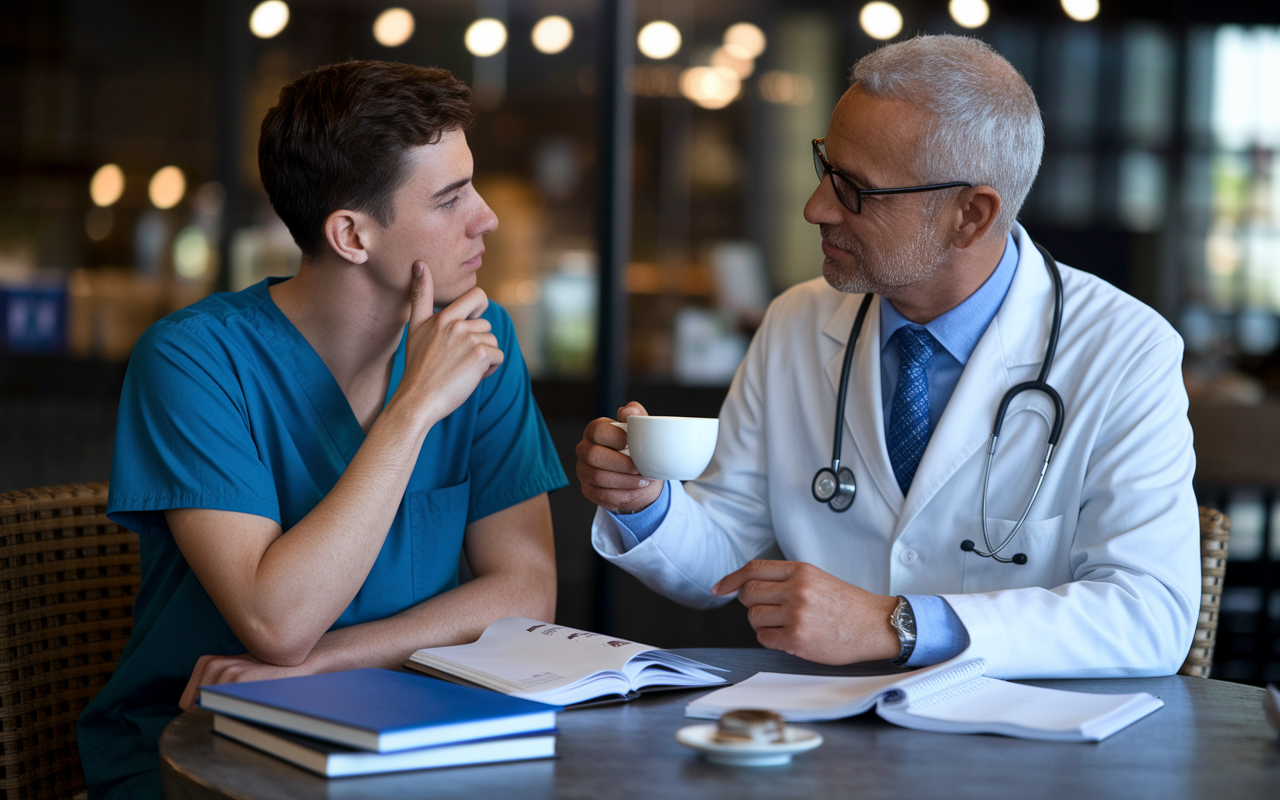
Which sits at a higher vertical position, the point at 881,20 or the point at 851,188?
the point at 881,20

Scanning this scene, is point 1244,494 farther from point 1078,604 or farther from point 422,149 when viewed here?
point 422,149

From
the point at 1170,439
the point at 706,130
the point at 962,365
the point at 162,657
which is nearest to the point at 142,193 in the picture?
the point at 706,130

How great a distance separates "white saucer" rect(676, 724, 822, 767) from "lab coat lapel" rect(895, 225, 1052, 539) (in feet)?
1.98

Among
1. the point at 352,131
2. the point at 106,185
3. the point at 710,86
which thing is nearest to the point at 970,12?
the point at 710,86

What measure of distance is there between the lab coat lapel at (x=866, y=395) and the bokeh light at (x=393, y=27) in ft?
13.8

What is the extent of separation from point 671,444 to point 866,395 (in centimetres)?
45

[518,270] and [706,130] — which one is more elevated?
[706,130]

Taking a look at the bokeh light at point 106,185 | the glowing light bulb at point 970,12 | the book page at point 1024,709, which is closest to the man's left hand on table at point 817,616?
the book page at point 1024,709

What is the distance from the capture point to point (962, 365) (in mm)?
1509

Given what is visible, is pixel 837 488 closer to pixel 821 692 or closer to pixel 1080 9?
pixel 821 692

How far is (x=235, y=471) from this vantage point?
1.25 metres

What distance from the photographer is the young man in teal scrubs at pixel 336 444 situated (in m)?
1.22

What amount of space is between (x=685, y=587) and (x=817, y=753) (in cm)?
64

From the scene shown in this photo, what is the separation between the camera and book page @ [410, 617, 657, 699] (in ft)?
3.41
